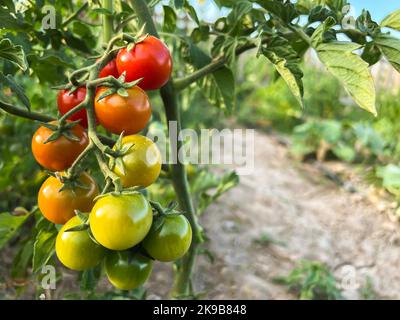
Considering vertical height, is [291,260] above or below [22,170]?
below

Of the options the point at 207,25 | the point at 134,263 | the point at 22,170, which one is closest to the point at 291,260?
the point at 22,170

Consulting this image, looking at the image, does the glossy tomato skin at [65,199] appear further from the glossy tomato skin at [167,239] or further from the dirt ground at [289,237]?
the dirt ground at [289,237]

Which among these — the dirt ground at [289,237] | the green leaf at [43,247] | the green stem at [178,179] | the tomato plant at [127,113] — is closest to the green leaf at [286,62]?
the tomato plant at [127,113]

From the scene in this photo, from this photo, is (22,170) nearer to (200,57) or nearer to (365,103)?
(200,57)

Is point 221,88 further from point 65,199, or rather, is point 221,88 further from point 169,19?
point 65,199

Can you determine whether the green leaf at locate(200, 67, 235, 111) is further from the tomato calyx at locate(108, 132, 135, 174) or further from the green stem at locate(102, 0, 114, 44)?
the tomato calyx at locate(108, 132, 135, 174)

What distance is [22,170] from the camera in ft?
4.66

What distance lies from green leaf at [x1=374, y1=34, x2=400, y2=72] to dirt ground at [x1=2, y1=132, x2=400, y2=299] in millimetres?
→ 1220

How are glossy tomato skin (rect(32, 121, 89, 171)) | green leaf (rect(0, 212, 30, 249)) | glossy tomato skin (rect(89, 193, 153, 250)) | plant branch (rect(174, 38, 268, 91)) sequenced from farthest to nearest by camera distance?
green leaf (rect(0, 212, 30, 249)) → plant branch (rect(174, 38, 268, 91)) → glossy tomato skin (rect(32, 121, 89, 171)) → glossy tomato skin (rect(89, 193, 153, 250))

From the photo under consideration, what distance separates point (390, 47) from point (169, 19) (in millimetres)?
484

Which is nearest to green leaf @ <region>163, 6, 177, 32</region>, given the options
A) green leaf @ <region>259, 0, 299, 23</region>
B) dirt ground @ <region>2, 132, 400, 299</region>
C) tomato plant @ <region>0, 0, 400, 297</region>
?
tomato plant @ <region>0, 0, 400, 297</region>

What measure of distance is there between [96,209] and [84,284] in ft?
1.63

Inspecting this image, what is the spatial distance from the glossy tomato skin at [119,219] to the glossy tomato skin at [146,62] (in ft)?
0.69

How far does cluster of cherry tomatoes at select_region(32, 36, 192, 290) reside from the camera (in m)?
0.64
